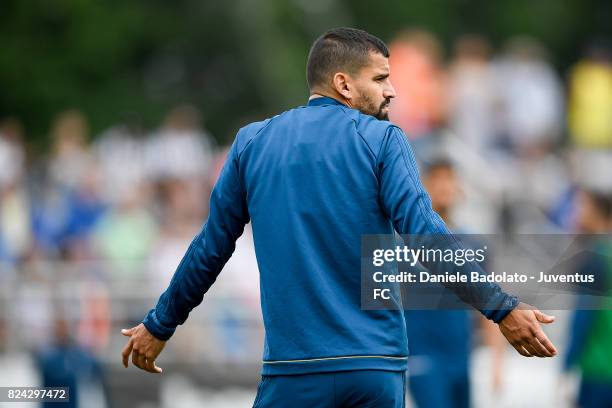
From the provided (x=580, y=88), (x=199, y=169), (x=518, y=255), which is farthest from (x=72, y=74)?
(x=518, y=255)

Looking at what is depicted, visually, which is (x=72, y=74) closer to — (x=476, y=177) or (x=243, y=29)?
(x=243, y=29)

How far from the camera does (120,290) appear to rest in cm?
1510

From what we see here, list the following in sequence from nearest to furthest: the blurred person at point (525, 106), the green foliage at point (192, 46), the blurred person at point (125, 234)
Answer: the blurred person at point (125, 234), the blurred person at point (525, 106), the green foliage at point (192, 46)

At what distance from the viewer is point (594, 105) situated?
765 inches

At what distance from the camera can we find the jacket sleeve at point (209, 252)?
6652mm

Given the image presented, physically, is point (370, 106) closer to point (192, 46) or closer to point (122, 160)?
point (122, 160)

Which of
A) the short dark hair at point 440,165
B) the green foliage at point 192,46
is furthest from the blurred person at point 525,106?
the green foliage at point 192,46

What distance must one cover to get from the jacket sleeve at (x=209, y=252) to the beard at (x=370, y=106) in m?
0.56

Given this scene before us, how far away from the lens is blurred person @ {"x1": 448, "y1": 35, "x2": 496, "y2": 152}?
18.5 metres

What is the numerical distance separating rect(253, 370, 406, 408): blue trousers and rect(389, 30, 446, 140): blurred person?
34.5ft

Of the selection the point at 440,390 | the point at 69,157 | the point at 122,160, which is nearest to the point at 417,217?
the point at 440,390

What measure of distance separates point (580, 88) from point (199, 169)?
5.05 meters

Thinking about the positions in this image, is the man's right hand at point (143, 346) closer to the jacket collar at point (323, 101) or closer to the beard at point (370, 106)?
the jacket collar at point (323, 101)

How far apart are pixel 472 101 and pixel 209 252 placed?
39.4 feet
